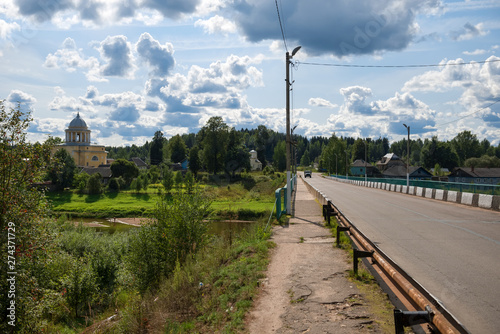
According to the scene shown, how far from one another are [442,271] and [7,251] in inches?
463

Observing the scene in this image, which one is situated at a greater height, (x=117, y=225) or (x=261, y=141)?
(x=261, y=141)

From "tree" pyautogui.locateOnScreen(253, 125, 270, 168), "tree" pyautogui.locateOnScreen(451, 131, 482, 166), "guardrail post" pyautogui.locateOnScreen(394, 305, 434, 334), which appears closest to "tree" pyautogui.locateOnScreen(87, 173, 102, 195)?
"guardrail post" pyautogui.locateOnScreen(394, 305, 434, 334)

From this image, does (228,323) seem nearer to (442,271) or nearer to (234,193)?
(442,271)

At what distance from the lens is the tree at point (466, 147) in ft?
455

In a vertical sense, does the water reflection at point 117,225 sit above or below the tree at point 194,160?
below

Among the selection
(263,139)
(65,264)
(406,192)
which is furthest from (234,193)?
(263,139)

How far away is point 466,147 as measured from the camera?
461ft

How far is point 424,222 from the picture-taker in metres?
14.1

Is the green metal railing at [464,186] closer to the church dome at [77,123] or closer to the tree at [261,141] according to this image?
the church dome at [77,123]

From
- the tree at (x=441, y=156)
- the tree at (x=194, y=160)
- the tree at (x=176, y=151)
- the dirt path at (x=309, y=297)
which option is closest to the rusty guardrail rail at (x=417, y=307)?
the dirt path at (x=309, y=297)

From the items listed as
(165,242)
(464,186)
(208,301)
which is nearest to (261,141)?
(464,186)

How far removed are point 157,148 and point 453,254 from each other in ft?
433

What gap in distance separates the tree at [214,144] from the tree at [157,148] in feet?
151

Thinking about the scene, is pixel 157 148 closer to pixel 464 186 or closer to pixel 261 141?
pixel 261 141
